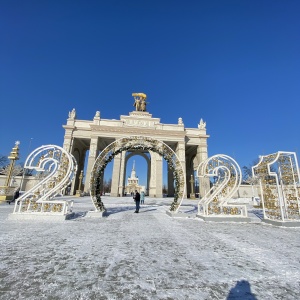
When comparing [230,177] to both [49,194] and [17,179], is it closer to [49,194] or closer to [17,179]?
[49,194]

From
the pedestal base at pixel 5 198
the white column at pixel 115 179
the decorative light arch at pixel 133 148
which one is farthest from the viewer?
the white column at pixel 115 179

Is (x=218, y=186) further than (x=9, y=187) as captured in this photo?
No

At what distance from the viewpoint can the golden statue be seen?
39.3m

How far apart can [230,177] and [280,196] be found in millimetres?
2463

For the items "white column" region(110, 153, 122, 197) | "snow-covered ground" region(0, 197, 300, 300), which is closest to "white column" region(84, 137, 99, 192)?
"white column" region(110, 153, 122, 197)

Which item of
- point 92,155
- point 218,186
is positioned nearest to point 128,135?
point 92,155

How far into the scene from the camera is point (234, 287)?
255 cm

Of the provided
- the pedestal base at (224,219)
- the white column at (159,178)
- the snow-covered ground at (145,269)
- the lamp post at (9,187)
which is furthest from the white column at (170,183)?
the snow-covered ground at (145,269)

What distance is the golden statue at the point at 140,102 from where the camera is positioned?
3931 centimetres

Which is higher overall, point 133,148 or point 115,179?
point 133,148

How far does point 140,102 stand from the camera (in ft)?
129

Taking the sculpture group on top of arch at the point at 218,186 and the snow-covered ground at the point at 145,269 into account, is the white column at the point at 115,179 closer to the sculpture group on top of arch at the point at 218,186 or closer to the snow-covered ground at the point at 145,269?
the sculpture group on top of arch at the point at 218,186

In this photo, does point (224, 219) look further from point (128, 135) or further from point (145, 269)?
point (128, 135)

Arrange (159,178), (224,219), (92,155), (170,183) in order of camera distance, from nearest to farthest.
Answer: (224,219), (92,155), (159,178), (170,183)
